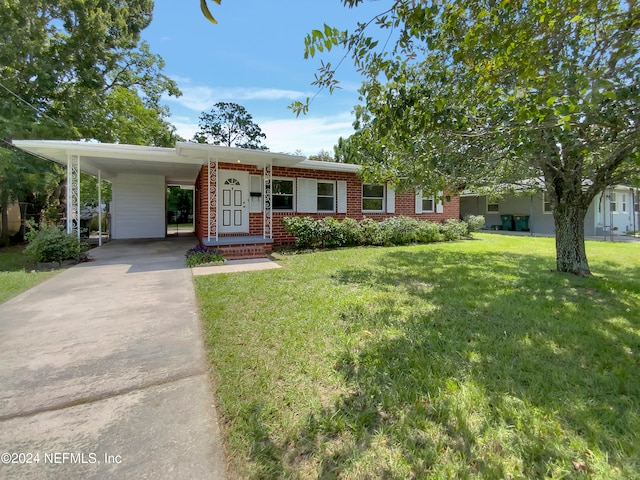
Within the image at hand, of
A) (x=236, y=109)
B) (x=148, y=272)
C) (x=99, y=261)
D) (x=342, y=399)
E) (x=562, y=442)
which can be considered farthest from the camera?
(x=236, y=109)

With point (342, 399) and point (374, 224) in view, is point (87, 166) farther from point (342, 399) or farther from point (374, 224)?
point (342, 399)

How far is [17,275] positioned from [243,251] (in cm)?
478

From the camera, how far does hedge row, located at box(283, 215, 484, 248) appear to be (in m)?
9.80

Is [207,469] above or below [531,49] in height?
below

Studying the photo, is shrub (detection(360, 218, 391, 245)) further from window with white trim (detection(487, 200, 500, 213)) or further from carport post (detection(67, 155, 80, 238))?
window with white trim (detection(487, 200, 500, 213))

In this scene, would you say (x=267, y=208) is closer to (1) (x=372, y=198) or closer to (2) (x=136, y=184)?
(1) (x=372, y=198)

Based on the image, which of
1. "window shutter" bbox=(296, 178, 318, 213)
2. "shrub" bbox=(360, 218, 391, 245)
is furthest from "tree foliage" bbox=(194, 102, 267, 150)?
"shrub" bbox=(360, 218, 391, 245)

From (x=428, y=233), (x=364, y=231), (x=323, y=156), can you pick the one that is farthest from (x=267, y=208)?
(x=323, y=156)

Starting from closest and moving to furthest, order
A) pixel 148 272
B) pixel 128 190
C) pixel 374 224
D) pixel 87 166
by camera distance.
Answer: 1. pixel 148 272
2. pixel 87 166
3. pixel 374 224
4. pixel 128 190

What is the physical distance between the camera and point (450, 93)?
12.3 feet

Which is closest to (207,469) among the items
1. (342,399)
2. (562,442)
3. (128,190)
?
(342,399)

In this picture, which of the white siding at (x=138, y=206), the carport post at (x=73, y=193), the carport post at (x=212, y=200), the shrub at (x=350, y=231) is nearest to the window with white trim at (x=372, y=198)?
the shrub at (x=350, y=231)

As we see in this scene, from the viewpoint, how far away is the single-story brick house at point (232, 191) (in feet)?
28.1

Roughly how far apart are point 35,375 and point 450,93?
5.16 meters
